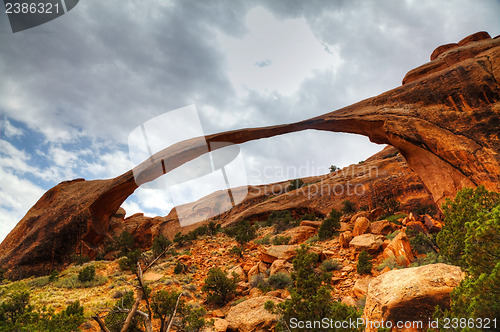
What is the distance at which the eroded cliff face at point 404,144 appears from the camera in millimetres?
Answer: 6671

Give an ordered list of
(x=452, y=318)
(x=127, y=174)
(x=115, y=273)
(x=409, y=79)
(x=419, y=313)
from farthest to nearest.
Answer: (x=127, y=174) < (x=409, y=79) < (x=115, y=273) < (x=419, y=313) < (x=452, y=318)

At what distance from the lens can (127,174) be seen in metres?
13.1

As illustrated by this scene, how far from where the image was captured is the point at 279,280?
7.26 meters

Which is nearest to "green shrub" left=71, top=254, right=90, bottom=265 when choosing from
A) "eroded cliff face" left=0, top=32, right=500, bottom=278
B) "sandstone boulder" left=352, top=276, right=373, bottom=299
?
"eroded cliff face" left=0, top=32, right=500, bottom=278

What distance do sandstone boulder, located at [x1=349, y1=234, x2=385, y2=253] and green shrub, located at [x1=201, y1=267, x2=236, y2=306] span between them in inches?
169

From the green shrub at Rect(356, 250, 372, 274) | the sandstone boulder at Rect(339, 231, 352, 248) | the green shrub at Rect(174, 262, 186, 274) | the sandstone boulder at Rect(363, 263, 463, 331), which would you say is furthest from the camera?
the green shrub at Rect(174, 262, 186, 274)

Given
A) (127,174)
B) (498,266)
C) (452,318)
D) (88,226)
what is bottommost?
(452,318)

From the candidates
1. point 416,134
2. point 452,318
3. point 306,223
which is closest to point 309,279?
point 452,318

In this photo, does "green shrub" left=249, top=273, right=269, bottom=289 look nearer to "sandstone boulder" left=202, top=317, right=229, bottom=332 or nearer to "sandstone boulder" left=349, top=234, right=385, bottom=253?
"sandstone boulder" left=202, top=317, right=229, bottom=332

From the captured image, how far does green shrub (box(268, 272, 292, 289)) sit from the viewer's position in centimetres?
712

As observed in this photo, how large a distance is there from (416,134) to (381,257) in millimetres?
4162

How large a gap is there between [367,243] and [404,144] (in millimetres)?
3912

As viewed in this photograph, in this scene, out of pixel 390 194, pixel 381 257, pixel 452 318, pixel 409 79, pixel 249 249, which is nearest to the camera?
pixel 452 318

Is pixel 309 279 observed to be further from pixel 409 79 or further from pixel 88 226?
pixel 88 226
